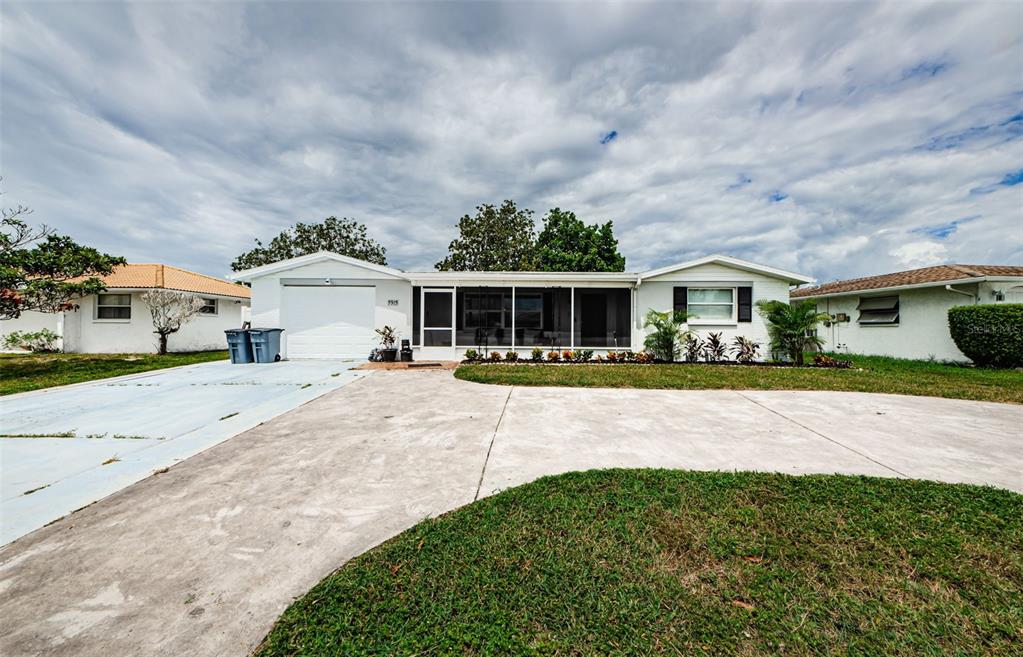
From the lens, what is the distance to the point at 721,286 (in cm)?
1209

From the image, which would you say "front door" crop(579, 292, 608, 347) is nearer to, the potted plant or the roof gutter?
the potted plant

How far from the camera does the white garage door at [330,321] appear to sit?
12586 mm

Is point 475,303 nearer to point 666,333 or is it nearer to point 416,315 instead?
point 416,315

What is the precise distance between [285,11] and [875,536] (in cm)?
1139

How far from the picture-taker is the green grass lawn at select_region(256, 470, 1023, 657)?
165cm

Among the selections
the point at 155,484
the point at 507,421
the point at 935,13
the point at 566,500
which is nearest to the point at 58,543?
the point at 155,484

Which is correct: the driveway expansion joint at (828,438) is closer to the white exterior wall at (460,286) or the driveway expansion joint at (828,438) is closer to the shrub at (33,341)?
the white exterior wall at (460,286)

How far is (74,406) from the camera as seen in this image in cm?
→ 607

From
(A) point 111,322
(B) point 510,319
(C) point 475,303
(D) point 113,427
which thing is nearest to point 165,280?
(A) point 111,322

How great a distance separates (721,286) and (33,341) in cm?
2644

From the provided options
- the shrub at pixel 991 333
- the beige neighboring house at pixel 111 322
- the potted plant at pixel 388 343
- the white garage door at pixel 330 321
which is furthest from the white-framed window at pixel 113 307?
the shrub at pixel 991 333

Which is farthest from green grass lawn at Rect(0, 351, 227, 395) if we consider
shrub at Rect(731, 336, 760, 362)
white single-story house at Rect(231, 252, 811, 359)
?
shrub at Rect(731, 336, 760, 362)

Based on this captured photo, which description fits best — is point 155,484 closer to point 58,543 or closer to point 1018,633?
point 58,543

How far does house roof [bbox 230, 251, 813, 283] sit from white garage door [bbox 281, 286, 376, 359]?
0.88 m
